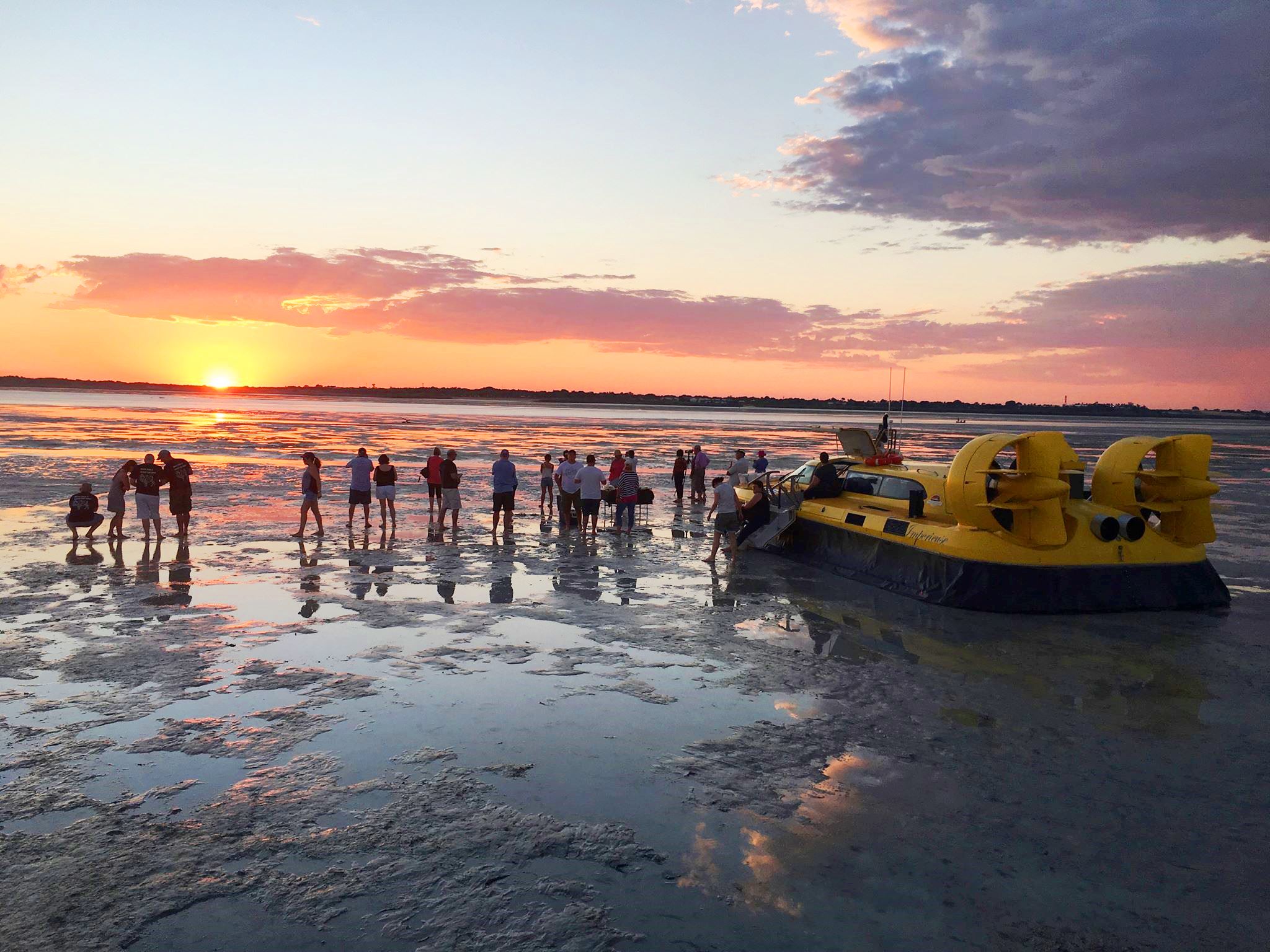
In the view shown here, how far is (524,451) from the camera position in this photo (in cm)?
4125

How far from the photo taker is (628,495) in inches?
677

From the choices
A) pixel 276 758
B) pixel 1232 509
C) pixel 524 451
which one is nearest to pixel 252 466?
pixel 524 451

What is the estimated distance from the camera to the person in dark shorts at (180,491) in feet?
49.2

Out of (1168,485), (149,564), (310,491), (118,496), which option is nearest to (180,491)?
(118,496)

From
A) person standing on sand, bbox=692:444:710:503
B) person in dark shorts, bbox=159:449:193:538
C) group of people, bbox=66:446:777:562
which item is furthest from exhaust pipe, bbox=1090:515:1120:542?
person in dark shorts, bbox=159:449:193:538

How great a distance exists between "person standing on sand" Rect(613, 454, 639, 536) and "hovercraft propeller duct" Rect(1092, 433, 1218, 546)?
8694 millimetres

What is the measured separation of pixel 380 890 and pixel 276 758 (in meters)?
2.09

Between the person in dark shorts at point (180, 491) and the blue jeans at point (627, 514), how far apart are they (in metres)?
8.41

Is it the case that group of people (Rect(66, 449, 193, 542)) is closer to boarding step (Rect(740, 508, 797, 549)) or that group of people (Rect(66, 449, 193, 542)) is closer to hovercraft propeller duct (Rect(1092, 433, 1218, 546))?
boarding step (Rect(740, 508, 797, 549))

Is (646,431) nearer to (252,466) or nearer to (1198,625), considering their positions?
(252,466)

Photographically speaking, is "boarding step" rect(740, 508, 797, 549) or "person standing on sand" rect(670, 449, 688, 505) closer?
"boarding step" rect(740, 508, 797, 549)

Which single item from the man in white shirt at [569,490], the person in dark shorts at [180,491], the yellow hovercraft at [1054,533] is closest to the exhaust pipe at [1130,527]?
the yellow hovercraft at [1054,533]

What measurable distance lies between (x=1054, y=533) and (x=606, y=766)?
7823 millimetres

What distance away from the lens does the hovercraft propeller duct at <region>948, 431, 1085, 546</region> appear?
10836 millimetres
